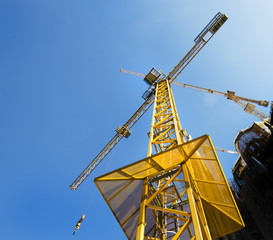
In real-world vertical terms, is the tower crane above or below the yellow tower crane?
above

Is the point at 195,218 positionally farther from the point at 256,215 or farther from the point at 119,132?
the point at 119,132

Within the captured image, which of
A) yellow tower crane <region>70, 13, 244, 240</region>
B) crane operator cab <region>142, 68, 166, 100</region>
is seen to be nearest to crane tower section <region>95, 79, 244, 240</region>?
yellow tower crane <region>70, 13, 244, 240</region>

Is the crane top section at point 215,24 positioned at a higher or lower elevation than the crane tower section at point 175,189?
higher

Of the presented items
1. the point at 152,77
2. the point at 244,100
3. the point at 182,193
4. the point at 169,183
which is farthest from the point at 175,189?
the point at 244,100

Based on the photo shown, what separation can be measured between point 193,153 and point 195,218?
1805mm

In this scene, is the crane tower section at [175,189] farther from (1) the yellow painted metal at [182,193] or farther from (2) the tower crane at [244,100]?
(2) the tower crane at [244,100]

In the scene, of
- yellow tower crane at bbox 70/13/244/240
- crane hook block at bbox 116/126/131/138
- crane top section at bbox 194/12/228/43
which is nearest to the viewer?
yellow tower crane at bbox 70/13/244/240

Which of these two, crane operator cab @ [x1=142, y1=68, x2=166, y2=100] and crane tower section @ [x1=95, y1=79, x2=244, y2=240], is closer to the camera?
crane tower section @ [x1=95, y1=79, x2=244, y2=240]

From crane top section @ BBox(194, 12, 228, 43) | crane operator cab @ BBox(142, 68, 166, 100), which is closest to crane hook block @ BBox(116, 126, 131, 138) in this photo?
crane operator cab @ BBox(142, 68, 166, 100)

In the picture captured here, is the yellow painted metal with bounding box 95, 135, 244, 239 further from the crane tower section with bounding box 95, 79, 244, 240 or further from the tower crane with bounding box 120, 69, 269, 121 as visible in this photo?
the tower crane with bounding box 120, 69, 269, 121

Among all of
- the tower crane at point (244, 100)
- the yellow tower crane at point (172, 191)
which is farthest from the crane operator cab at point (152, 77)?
the yellow tower crane at point (172, 191)

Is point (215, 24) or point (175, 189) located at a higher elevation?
point (215, 24)

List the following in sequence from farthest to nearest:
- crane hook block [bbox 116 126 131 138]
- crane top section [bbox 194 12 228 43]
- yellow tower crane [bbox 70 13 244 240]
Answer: crane hook block [bbox 116 126 131 138] → crane top section [bbox 194 12 228 43] → yellow tower crane [bbox 70 13 244 240]

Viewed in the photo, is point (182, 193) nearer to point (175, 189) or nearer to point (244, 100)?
point (175, 189)
